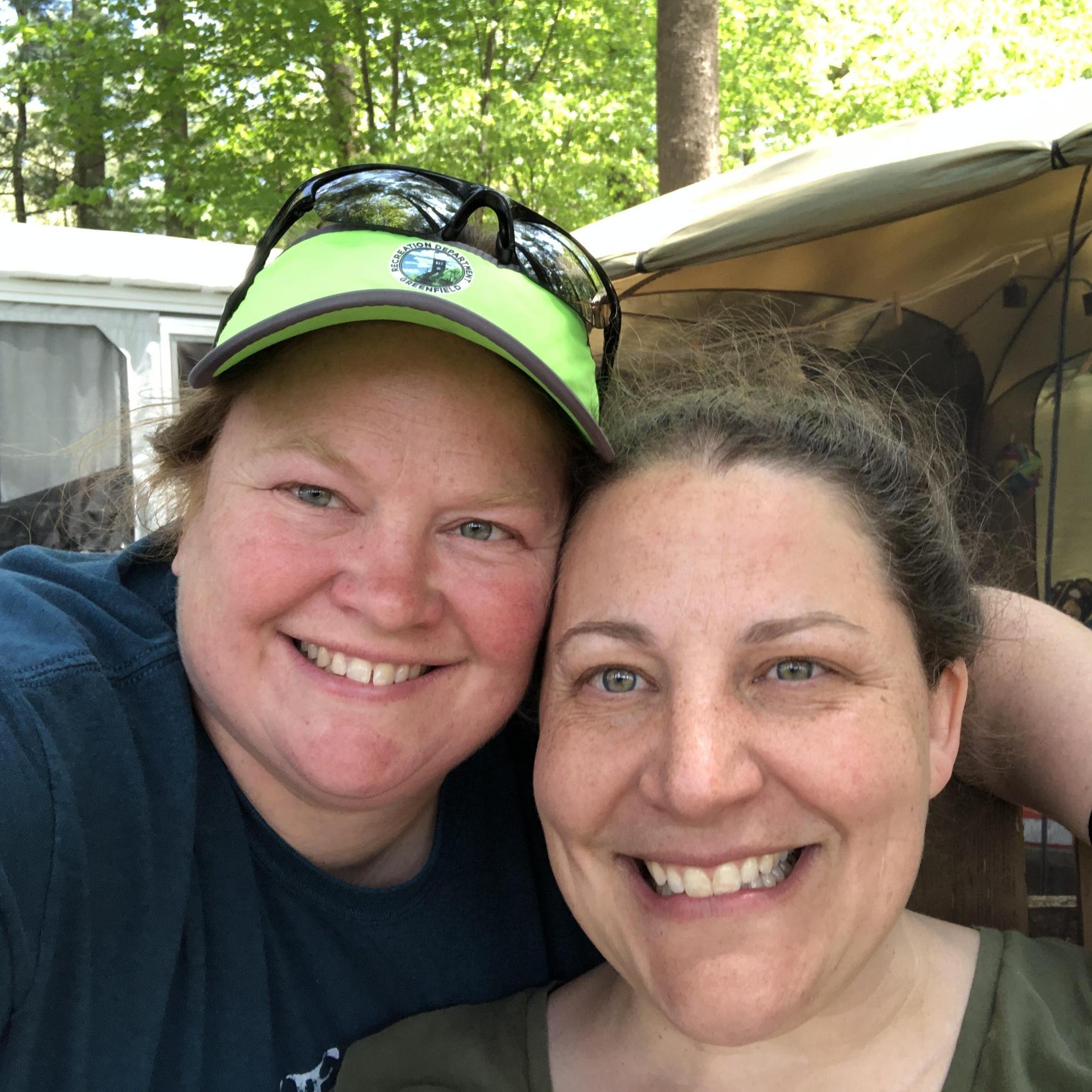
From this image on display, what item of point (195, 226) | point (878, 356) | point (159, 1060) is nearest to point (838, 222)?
point (878, 356)

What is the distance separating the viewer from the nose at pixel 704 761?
1500 millimetres

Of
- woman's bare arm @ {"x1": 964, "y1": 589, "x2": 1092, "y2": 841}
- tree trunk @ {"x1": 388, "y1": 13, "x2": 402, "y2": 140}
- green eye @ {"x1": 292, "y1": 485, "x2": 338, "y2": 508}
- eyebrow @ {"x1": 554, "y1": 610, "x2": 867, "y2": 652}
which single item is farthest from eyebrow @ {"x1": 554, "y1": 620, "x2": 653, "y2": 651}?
tree trunk @ {"x1": 388, "y1": 13, "x2": 402, "y2": 140}

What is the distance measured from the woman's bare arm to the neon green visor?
35.8 inches

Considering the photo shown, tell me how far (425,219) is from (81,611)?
829mm

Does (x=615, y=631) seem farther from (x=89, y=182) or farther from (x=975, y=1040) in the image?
(x=89, y=182)

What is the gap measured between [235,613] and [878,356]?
322 centimetres

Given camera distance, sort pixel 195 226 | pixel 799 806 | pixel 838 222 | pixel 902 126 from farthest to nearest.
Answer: pixel 195 226
pixel 902 126
pixel 838 222
pixel 799 806

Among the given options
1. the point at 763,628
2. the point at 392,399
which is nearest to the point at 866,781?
the point at 763,628

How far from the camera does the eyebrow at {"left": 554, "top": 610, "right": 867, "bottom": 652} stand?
61.6 inches

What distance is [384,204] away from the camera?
182 centimetres

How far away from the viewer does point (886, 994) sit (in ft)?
5.74

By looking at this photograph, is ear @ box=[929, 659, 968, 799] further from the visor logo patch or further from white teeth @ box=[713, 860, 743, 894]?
the visor logo patch

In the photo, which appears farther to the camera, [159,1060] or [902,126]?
[902,126]

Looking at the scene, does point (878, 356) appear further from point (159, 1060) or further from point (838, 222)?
point (159, 1060)
